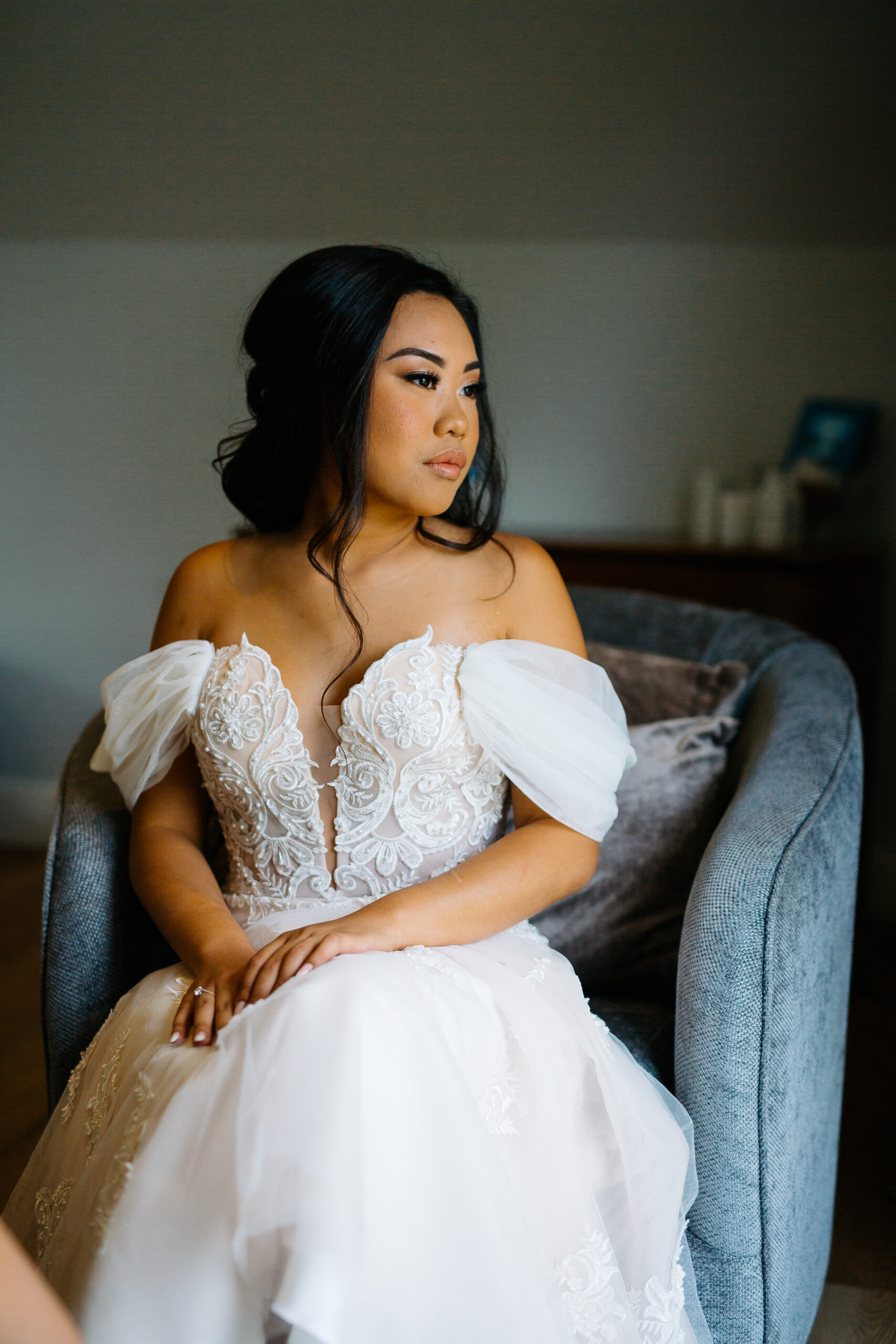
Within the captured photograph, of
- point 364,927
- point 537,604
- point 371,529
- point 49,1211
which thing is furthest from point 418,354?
point 49,1211

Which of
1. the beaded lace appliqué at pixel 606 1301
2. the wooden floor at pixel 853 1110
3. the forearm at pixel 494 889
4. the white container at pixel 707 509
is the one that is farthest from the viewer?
the white container at pixel 707 509

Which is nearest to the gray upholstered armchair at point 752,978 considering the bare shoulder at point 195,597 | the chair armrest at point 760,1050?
the chair armrest at point 760,1050

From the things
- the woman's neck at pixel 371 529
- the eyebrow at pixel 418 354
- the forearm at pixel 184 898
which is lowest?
the forearm at pixel 184 898

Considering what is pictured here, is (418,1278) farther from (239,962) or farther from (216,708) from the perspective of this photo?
(216,708)

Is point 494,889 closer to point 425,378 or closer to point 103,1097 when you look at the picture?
point 103,1097

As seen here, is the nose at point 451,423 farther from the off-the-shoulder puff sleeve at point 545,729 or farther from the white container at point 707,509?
the white container at point 707,509

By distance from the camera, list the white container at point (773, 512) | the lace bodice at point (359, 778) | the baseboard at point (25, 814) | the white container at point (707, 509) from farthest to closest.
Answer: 1. the baseboard at point (25, 814)
2. the white container at point (707, 509)
3. the white container at point (773, 512)
4. the lace bodice at point (359, 778)

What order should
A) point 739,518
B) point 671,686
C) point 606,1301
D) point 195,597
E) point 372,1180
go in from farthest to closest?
1. point 739,518
2. point 671,686
3. point 195,597
4. point 606,1301
5. point 372,1180

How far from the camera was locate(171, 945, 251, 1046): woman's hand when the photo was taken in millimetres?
1143

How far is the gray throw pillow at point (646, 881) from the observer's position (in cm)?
161

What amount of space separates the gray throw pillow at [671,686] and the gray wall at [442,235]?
1.45 metres

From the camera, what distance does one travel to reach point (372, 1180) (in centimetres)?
96

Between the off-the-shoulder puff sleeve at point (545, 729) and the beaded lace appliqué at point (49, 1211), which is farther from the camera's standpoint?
the off-the-shoulder puff sleeve at point (545, 729)

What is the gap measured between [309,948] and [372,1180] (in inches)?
11.1
